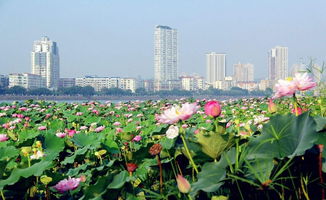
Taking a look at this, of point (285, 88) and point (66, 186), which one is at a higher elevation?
point (285, 88)

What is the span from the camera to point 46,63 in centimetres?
11112

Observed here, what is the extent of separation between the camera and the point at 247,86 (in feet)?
295

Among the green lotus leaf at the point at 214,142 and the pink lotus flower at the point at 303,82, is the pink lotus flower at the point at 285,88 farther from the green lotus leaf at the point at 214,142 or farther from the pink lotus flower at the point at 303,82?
the green lotus leaf at the point at 214,142

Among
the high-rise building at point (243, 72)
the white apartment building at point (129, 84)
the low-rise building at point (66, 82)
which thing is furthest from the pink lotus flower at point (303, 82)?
the high-rise building at point (243, 72)

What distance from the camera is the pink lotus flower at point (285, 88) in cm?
110

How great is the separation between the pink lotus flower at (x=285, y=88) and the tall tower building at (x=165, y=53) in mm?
124273

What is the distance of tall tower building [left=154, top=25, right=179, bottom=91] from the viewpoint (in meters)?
128

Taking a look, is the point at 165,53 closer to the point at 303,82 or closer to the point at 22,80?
the point at 22,80

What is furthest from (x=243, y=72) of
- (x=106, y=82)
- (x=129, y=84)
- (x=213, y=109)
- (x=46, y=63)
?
(x=213, y=109)

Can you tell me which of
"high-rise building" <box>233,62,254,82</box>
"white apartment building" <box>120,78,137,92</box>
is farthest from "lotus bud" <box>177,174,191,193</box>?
"high-rise building" <box>233,62,254,82</box>

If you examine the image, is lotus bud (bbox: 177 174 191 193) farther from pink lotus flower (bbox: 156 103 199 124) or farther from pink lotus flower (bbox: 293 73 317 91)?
pink lotus flower (bbox: 293 73 317 91)

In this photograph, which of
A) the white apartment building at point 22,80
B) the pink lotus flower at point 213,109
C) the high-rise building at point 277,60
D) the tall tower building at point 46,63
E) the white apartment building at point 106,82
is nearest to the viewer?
the pink lotus flower at point 213,109

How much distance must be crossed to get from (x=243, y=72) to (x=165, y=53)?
83.9ft

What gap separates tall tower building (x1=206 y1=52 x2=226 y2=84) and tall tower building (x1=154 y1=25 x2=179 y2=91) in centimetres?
1051
